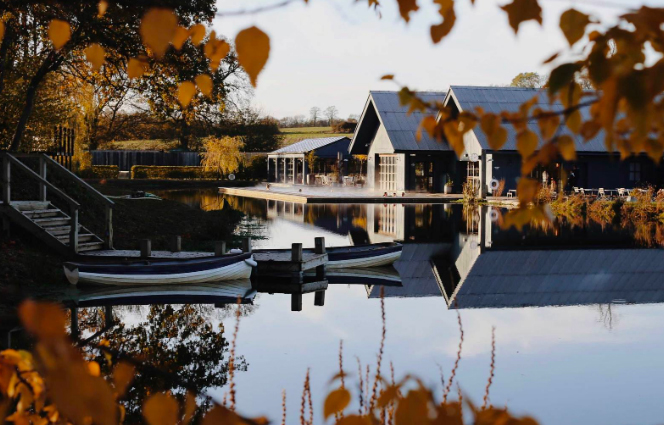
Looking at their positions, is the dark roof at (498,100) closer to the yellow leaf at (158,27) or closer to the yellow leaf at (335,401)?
the yellow leaf at (335,401)

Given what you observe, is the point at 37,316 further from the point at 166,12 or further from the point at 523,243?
the point at 523,243

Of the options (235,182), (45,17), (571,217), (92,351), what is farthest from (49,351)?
Answer: (235,182)

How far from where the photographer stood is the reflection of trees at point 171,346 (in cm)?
738

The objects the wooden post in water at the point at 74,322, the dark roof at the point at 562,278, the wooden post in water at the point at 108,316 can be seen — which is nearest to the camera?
the wooden post in water at the point at 74,322

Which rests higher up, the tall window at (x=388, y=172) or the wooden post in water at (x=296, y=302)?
the tall window at (x=388, y=172)

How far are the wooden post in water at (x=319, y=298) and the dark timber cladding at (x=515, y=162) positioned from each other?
66.0 ft

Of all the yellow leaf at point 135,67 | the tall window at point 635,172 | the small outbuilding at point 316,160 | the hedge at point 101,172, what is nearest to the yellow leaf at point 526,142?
the yellow leaf at point 135,67

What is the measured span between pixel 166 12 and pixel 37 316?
0.78 m

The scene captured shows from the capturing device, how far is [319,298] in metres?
13.0

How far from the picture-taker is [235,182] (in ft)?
154

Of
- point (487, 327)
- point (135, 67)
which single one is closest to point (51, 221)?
point (487, 327)

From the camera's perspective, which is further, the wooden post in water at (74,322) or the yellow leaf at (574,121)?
the wooden post in water at (74,322)

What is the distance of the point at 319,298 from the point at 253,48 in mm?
11488

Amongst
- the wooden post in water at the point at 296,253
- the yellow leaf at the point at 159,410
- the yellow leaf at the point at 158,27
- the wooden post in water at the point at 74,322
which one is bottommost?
the wooden post in water at the point at 74,322
